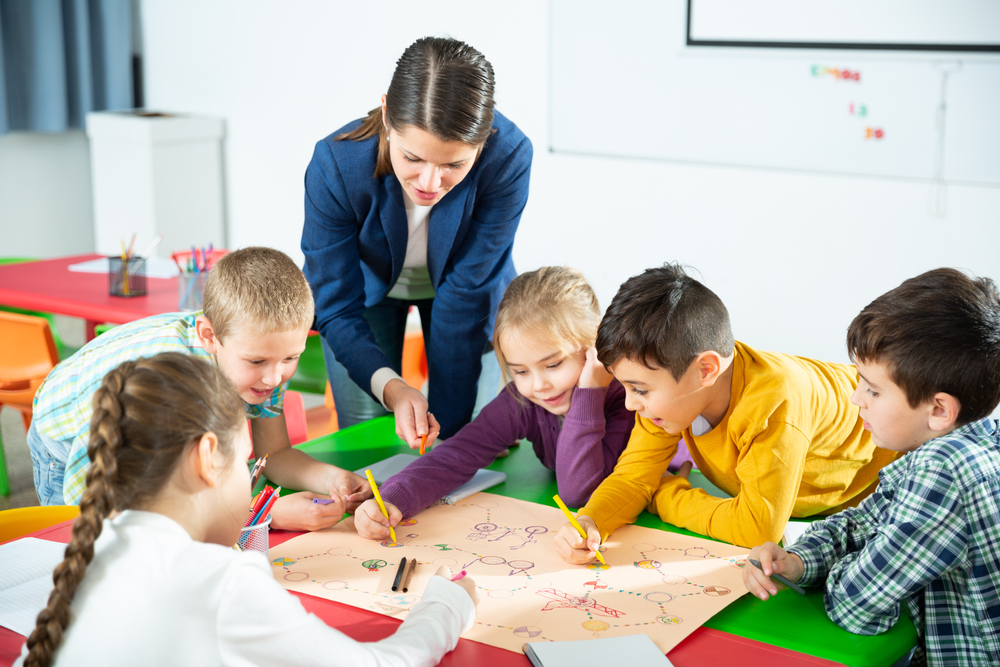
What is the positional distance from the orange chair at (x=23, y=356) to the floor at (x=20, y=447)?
349 millimetres

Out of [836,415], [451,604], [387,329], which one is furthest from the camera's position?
[387,329]

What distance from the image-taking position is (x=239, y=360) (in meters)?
1.30

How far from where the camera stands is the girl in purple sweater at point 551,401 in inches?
55.2

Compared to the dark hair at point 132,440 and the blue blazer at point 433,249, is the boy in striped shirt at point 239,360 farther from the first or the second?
the dark hair at point 132,440

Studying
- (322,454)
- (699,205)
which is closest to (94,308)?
(322,454)

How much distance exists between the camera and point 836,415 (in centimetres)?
138

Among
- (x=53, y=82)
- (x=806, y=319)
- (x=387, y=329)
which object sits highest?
(x=53, y=82)

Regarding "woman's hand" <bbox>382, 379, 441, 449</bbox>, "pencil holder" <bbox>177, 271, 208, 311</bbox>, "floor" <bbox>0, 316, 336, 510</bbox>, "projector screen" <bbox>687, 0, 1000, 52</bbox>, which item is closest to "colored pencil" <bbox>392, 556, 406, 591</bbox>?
"woman's hand" <bbox>382, 379, 441, 449</bbox>

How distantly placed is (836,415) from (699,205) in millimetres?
2164

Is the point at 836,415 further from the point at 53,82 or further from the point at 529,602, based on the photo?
the point at 53,82

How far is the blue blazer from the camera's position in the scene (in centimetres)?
Answer: 163

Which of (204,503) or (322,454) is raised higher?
(204,503)

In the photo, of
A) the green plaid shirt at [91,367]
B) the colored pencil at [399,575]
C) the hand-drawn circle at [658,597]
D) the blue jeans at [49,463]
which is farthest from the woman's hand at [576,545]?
the blue jeans at [49,463]

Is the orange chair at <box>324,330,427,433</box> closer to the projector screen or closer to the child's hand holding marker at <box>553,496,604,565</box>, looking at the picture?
the child's hand holding marker at <box>553,496,604,565</box>
